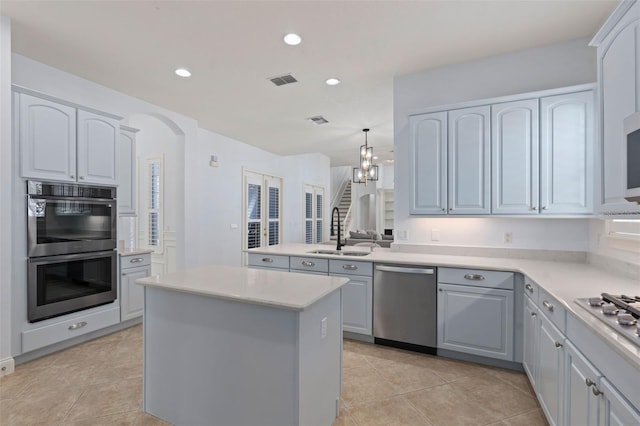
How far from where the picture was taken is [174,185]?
5.29 m

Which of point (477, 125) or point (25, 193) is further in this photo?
point (477, 125)

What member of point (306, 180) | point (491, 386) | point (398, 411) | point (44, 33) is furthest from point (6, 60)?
point (306, 180)

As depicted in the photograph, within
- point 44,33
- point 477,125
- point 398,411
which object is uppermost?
point 44,33

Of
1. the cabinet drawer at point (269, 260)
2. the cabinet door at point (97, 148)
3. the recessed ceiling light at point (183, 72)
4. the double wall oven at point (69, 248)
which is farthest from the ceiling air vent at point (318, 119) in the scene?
the double wall oven at point (69, 248)

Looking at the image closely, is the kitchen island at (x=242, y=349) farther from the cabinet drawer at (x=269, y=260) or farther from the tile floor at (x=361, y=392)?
the cabinet drawer at (x=269, y=260)

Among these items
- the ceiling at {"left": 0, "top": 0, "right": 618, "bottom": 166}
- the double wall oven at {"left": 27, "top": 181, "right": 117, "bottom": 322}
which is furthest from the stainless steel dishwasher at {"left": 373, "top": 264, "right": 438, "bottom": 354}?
the double wall oven at {"left": 27, "top": 181, "right": 117, "bottom": 322}

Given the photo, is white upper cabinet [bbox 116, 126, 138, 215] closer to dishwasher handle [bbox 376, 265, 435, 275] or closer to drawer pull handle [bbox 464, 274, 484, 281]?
dishwasher handle [bbox 376, 265, 435, 275]

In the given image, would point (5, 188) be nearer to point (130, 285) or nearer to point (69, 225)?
point (69, 225)

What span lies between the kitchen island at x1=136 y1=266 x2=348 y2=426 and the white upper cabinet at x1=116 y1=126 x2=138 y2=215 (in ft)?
6.81

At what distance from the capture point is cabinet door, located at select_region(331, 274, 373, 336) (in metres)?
3.10

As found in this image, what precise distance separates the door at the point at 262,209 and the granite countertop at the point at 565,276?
10.9ft

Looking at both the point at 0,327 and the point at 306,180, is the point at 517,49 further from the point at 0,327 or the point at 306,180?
the point at 306,180

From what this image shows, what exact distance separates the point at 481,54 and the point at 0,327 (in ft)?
15.9

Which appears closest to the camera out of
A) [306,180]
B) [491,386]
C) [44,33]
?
[491,386]
